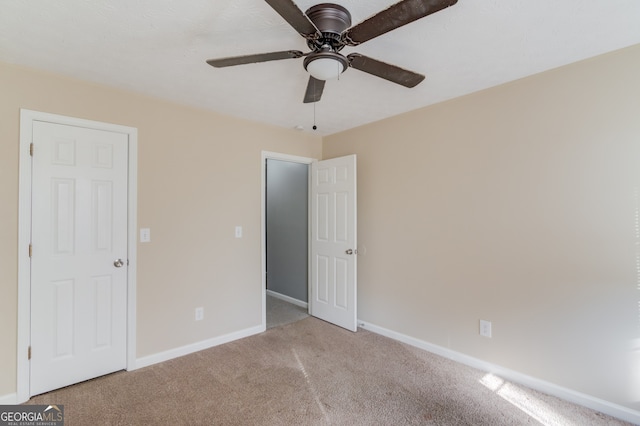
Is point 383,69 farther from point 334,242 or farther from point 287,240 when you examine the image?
point 287,240

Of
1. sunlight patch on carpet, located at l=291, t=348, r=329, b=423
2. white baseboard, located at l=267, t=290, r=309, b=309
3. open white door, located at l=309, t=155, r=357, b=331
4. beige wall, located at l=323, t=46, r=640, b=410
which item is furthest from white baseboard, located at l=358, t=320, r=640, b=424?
white baseboard, located at l=267, t=290, r=309, b=309

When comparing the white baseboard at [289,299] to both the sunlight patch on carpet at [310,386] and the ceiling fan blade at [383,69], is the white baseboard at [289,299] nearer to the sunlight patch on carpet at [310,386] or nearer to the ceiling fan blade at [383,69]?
the sunlight patch on carpet at [310,386]

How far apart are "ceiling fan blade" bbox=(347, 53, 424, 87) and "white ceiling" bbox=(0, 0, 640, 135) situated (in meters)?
0.24

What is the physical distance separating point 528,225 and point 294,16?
7.22ft

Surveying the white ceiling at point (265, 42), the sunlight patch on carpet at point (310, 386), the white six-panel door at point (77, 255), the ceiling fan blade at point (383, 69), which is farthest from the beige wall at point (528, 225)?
the white six-panel door at point (77, 255)

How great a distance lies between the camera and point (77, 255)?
2.39 m

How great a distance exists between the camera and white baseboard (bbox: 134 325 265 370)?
2.67 m

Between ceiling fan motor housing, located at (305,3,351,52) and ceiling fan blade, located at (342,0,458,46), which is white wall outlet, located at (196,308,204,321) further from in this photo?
ceiling fan blade, located at (342,0,458,46)

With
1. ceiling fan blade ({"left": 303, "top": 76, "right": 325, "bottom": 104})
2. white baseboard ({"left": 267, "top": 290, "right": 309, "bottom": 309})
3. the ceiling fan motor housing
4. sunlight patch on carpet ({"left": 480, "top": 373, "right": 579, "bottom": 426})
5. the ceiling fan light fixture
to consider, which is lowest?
sunlight patch on carpet ({"left": 480, "top": 373, "right": 579, "bottom": 426})

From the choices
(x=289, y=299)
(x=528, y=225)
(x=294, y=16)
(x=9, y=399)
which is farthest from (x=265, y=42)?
(x=289, y=299)

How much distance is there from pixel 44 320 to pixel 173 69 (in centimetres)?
206

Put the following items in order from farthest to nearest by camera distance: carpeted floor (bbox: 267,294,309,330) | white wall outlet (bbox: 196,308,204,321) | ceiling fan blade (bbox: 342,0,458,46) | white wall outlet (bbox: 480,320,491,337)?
carpeted floor (bbox: 267,294,309,330), white wall outlet (bbox: 196,308,204,321), white wall outlet (bbox: 480,320,491,337), ceiling fan blade (bbox: 342,0,458,46)

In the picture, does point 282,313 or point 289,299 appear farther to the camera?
point 289,299

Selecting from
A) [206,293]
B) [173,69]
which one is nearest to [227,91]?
[173,69]
